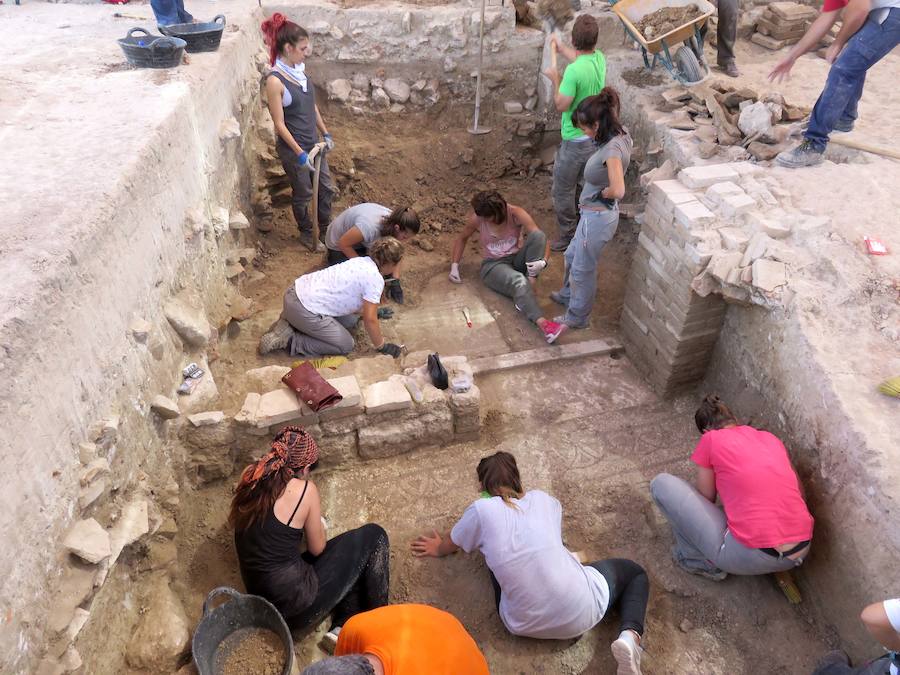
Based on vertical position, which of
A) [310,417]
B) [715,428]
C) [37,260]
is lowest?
[310,417]

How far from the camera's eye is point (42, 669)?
7.91 ft

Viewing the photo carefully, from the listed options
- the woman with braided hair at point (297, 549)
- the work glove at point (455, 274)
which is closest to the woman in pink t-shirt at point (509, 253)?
the work glove at point (455, 274)

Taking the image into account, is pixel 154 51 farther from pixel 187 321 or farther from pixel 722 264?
pixel 722 264

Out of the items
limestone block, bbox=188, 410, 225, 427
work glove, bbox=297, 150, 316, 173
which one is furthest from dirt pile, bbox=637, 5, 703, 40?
limestone block, bbox=188, 410, 225, 427

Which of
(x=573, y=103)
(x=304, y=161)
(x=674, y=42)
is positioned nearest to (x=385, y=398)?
(x=304, y=161)

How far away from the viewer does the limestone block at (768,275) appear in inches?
Answer: 155

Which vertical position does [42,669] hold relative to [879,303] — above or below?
below

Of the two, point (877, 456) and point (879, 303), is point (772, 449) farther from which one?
point (879, 303)

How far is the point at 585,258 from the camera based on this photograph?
16.8 feet

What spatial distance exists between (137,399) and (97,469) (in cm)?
63

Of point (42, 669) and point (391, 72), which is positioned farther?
point (391, 72)

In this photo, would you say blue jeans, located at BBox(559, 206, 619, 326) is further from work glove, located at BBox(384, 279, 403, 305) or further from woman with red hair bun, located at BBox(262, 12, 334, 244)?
woman with red hair bun, located at BBox(262, 12, 334, 244)

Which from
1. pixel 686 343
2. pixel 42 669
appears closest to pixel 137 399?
pixel 42 669

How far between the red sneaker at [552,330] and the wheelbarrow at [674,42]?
319 cm
